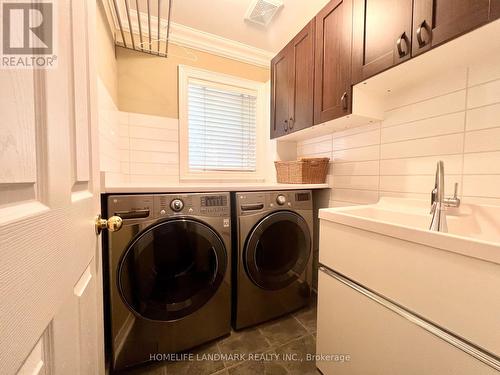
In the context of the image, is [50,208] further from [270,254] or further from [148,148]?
[148,148]

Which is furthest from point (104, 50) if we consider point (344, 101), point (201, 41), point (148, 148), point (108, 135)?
point (344, 101)

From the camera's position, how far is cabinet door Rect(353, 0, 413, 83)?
0.94 meters

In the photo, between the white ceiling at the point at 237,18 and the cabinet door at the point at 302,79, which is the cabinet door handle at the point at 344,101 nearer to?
the cabinet door at the point at 302,79

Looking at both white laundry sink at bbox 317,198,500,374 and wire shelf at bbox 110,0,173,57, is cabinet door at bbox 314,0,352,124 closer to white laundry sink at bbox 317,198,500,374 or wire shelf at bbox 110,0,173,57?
white laundry sink at bbox 317,198,500,374

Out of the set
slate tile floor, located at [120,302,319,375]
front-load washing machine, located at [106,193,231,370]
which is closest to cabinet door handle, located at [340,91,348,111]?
front-load washing machine, located at [106,193,231,370]

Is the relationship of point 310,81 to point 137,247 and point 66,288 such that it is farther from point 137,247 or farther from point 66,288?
point 66,288

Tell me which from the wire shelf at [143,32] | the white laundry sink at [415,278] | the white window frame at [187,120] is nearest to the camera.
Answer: the white laundry sink at [415,278]

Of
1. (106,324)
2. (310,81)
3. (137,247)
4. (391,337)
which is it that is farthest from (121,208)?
(310,81)

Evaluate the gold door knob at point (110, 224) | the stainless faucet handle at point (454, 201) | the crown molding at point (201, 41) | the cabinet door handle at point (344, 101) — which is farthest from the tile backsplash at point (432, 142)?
the gold door knob at point (110, 224)

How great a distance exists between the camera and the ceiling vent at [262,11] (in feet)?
4.84

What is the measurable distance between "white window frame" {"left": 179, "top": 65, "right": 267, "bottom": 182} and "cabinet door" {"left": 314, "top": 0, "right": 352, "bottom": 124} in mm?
857

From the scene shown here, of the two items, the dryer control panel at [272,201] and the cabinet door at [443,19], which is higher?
the cabinet door at [443,19]

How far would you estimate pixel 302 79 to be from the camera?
1600mm

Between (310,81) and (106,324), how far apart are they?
1952 mm
